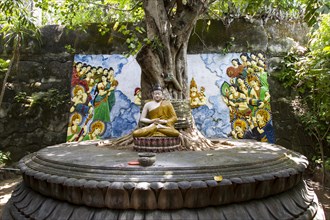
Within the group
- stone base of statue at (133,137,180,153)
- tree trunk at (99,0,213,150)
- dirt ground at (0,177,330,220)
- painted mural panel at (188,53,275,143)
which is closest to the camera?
stone base of statue at (133,137,180,153)

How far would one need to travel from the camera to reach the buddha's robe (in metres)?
3.25

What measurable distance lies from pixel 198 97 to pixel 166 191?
16.6 ft

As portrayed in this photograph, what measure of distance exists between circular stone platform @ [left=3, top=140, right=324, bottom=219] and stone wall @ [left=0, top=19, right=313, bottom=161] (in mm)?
4506

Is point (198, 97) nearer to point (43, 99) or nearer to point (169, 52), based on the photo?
point (169, 52)

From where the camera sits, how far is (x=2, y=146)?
22.8 feet

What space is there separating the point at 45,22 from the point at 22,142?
4.03 m

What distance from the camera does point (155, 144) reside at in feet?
10.6

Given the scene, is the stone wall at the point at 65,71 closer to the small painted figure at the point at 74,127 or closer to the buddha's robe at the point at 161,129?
the small painted figure at the point at 74,127

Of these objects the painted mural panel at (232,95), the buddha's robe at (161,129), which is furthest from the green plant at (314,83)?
the buddha's robe at (161,129)

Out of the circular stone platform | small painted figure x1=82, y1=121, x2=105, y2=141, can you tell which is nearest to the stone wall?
small painted figure x1=82, y1=121, x2=105, y2=141

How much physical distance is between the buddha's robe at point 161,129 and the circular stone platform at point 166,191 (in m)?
0.61

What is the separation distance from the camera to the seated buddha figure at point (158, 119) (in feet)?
10.7

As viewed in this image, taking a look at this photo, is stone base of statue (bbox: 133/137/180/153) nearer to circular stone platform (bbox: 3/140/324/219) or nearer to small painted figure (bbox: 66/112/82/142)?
circular stone platform (bbox: 3/140/324/219)

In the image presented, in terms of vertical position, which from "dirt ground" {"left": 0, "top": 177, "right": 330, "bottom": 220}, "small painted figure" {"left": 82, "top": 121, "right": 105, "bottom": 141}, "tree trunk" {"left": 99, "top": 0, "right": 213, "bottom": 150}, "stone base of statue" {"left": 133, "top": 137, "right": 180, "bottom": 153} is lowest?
"dirt ground" {"left": 0, "top": 177, "right": 330, "bottom": 220}
